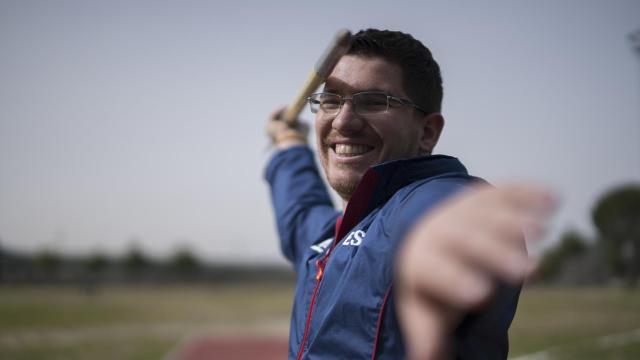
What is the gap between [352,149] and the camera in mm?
1947

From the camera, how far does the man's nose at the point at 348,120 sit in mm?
1906

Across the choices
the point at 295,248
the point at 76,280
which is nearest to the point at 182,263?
the point at 76,280

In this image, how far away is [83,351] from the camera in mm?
19484

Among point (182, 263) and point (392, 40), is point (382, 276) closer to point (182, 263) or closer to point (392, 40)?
point (392, 40)

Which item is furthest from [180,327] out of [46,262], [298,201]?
[46,262]

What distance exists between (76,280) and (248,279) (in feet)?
90.4

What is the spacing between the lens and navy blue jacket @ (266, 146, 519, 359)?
1208 millimetres

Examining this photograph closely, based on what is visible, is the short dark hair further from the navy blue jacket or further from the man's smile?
the navy blue jacket

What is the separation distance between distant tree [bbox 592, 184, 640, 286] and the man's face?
215 feet

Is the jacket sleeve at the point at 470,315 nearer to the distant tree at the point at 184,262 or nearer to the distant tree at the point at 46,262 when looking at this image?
the distant tree at the point at 46,262

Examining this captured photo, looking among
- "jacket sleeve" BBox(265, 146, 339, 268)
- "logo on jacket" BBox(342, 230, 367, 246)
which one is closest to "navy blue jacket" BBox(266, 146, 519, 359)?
"logo on jacket" BBox(342, 230, 367, 246)

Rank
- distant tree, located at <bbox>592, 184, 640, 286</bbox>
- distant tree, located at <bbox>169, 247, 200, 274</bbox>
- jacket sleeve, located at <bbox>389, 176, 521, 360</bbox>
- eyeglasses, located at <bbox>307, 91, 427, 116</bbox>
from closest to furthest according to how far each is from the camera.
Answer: jacket sleeve, located at <bbox>389, 176, 521, 360</bbox>
eyeglasses, located at <bbox>307, 91, 427, 116</bbox>
distant tree, located at <bbox>592, 184, 640, 286</bbox>
distant tree, located at <bbox>169, 247, 200, 274</bbox>

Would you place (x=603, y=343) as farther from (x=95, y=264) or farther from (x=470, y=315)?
(x=95, y=264)

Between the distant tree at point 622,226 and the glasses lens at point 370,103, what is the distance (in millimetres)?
65735
